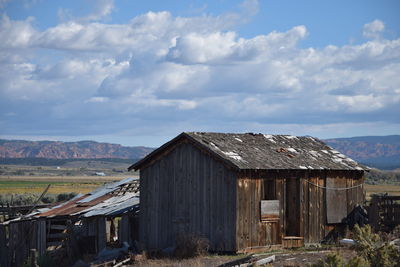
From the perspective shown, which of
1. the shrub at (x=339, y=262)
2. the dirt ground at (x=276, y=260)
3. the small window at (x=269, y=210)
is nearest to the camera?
the shrub at (x=339, y=262)

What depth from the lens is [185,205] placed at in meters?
23.2

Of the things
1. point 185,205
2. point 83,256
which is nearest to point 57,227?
point 83,256

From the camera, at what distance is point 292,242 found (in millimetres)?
23500

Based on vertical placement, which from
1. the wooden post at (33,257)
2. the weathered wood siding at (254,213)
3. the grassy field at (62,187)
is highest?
the grassy field at (62,187)

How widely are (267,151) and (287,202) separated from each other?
1.84m

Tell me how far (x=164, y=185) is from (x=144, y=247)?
2151 millimetres

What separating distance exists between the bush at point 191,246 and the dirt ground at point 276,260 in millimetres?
393

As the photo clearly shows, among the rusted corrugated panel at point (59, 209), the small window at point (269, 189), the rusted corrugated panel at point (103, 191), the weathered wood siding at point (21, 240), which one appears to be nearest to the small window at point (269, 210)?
the small window at point (269, 189)

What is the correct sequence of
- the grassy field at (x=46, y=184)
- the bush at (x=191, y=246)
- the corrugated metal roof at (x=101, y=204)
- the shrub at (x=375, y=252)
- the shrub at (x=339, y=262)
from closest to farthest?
the shrub at (x=339, y=262)
the shrub at (x=375, y=252)
the bush at (x=191, y=246)
the corrugated metal roof at (x=101, y=204)
the grassy field at (x=46, y=184)

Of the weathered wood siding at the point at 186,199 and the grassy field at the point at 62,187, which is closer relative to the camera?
the weathered wood siding at the point at 186,199

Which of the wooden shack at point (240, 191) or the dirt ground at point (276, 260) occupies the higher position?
the wooden shack at point (240, 191)

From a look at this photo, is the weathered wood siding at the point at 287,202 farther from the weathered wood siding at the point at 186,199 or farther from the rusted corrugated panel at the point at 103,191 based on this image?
the rusted corrugated panel at the point at 103,191

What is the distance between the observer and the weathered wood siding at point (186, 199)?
72.7ft

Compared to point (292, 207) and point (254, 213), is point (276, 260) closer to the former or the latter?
point (254, 213)
